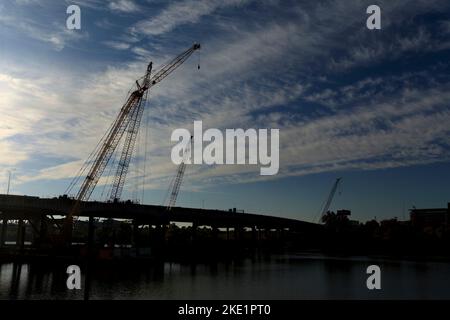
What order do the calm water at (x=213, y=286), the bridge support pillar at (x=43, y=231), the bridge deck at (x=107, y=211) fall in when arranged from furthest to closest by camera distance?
the bridge support pillar at (x=43, y=231)
the bridge deck at (x=107, y=211)
the calm water at (x=213, y=286)

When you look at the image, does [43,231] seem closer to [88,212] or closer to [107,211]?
[88,212]

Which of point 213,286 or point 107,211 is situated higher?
point 107,211

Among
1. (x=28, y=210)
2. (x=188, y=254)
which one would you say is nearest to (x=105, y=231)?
A: (x=188, y=254)

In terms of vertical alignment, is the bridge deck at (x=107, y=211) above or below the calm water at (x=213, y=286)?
above

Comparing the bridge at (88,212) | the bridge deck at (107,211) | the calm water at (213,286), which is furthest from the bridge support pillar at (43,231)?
the calm water at (213,286)

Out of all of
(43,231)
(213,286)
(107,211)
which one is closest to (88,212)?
(107,211)

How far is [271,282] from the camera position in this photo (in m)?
77.6

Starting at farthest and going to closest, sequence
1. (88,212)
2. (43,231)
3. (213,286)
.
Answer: (88,212), (43,231), (213,286)

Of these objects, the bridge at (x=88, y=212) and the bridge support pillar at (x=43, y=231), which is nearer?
the bridge at (x=88, y=212)

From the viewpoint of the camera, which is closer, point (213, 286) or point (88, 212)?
point (213, 286)

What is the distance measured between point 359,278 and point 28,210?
8660cm

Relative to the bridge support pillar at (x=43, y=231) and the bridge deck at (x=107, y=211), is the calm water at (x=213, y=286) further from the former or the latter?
the bridge support pillar at (x=43, y=231)

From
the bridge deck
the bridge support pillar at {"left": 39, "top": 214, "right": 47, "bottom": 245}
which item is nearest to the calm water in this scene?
the bridge deck
